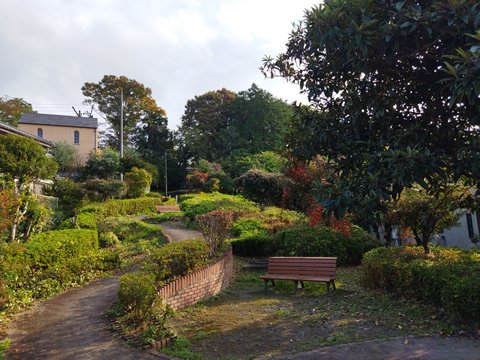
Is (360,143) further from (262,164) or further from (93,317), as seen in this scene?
(262,164)

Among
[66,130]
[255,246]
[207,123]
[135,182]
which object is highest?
[207,123]

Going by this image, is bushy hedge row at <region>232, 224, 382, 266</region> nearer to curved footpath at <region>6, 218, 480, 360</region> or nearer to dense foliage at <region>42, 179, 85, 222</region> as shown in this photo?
curved footpath at <region>6, 218, 480, 360</region>

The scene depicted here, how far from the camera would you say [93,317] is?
20.1 ft

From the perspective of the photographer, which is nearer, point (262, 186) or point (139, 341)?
point (139, 341)

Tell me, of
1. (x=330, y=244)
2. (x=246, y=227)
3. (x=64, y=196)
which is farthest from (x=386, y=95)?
(x=64, y=196)

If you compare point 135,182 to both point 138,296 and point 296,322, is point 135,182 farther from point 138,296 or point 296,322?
point 296,322

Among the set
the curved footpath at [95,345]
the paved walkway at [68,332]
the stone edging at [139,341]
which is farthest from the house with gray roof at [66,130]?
the stone edging at [139,341]

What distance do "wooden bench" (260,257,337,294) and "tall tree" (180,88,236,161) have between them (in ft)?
123

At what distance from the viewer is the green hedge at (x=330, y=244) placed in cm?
1043

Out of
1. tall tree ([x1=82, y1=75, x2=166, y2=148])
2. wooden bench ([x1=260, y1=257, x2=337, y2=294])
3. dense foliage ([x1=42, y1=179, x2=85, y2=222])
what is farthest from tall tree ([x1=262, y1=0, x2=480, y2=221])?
tall tree ([x1=82, y1=75, x2=166, y2=148])

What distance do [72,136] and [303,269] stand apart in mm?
35566

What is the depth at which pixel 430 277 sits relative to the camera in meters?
5.71

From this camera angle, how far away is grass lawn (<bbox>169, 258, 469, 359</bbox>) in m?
4.88

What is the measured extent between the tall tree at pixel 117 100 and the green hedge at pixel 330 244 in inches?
1603
